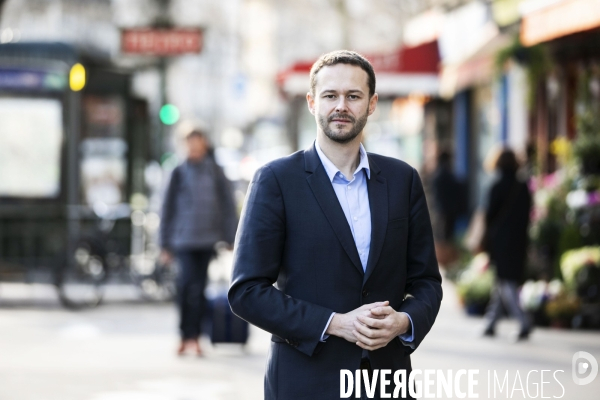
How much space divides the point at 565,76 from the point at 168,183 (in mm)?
6853

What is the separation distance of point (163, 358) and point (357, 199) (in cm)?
658

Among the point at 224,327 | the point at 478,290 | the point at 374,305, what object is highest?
the point at 374,305

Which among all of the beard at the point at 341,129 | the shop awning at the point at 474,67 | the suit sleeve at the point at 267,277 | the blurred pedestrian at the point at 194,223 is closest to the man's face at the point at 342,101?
the beard at the point at 341,129

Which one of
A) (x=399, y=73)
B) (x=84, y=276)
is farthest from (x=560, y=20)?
(x=399, y=73)

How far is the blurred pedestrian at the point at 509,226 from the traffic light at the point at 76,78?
693 centimetres

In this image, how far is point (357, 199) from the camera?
390 centimetres

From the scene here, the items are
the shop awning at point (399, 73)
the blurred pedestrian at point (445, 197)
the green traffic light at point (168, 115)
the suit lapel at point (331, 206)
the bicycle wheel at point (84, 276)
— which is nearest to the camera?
the suit lapel at point (331, 206)

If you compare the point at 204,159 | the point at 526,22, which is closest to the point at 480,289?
the point at 526,22

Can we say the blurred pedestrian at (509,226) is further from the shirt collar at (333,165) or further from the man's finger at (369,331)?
the man's finger at (369,331)

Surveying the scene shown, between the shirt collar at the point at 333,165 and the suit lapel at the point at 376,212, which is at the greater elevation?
the shirt collar at the point at 333,165

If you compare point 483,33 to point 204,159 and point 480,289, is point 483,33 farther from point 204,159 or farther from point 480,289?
point 204,159

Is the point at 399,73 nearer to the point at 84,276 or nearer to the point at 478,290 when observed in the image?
the point at 478,290

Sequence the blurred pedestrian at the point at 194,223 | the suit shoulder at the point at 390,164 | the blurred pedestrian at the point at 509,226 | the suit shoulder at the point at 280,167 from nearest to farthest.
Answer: the suit shoulder at the point at 280,167
the suit shoulder at the point at 390,164
the blurred pedestrian at the point at 194,223
the blurred pedestrian at the point at 509,226

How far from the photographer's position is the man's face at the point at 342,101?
12.5 ft
